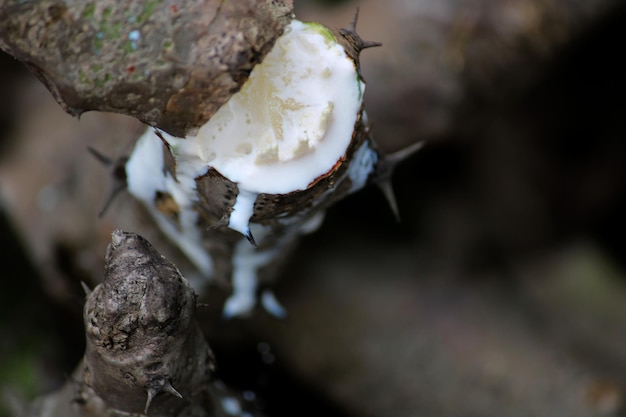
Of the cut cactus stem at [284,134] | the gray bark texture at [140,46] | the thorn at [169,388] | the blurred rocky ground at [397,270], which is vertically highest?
the gray bark texture at [140,46]

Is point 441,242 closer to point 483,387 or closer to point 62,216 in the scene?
point 483,387

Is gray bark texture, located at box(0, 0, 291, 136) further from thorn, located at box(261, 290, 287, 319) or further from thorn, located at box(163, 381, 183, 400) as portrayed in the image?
thorn, located at box(261, 290, 287, 319)

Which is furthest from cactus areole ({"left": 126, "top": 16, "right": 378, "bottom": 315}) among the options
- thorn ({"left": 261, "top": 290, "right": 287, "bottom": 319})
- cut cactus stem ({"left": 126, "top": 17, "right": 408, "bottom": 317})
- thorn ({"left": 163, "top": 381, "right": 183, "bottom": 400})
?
thorn ({"left": 261, "top": 290, "right": 287, "bottom": 319})

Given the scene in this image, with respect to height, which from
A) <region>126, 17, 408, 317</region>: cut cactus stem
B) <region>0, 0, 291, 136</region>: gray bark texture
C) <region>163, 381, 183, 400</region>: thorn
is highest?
<region>0, 0, 291, 136</region>: gray bark texture

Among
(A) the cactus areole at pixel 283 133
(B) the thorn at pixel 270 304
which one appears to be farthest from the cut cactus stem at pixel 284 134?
(B) the thorn at pixel 270 304

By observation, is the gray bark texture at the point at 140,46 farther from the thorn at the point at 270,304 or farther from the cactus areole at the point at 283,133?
the thorn at the point at 270,304

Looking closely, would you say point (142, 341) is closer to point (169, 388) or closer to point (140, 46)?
point (169, 388)

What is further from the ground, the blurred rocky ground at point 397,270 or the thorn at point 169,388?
the thorn at point 169,388
